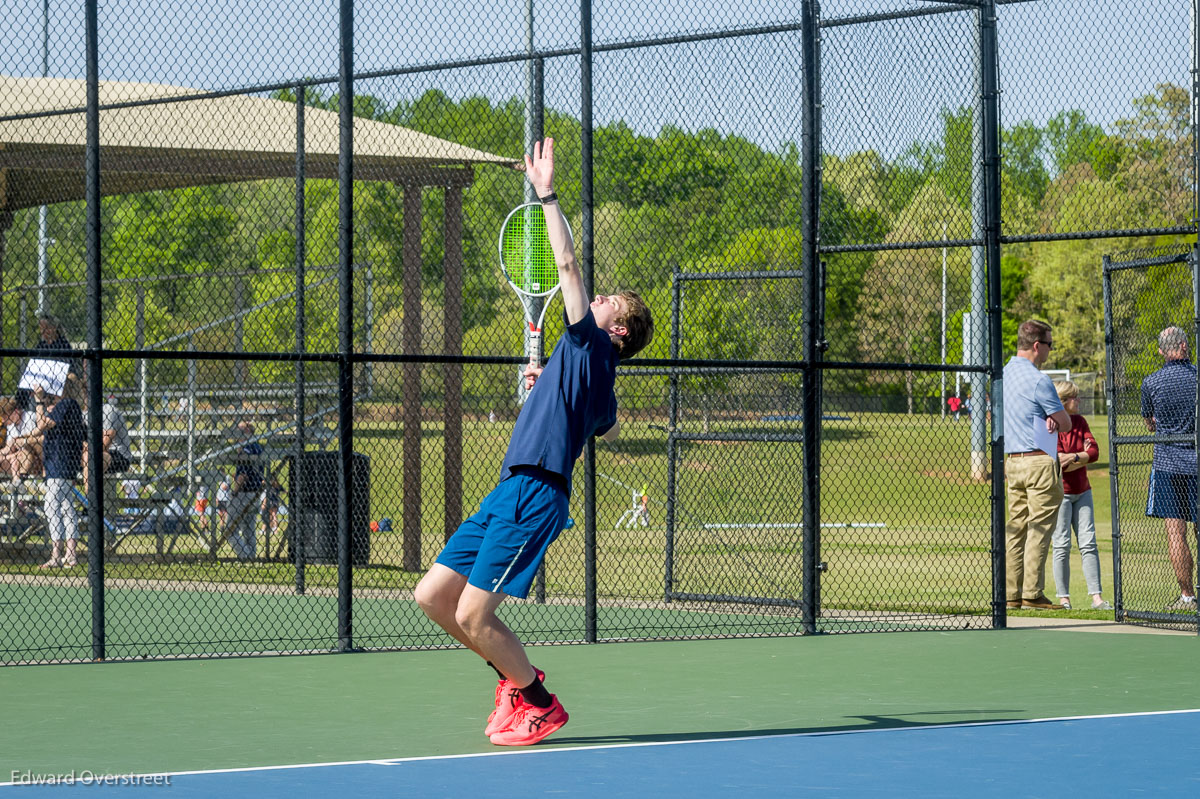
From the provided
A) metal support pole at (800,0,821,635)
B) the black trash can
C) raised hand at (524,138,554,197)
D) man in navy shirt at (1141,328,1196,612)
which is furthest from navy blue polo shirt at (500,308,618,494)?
the black trash can

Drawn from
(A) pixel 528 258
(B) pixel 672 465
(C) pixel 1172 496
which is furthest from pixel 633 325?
(C) pixel 1172 496

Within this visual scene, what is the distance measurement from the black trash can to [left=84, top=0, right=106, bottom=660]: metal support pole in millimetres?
4535

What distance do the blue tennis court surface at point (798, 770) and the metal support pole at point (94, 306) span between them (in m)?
3.17

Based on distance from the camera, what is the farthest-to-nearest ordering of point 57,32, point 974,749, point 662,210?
point 662,210 < point 57,32 < point 974,749

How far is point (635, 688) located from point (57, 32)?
185 inches

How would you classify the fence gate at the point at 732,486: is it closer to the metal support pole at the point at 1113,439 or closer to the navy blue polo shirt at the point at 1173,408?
the metal support pole at the point at 1113,439

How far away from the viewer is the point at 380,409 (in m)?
15.9

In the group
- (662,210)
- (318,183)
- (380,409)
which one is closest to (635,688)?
(662,210)

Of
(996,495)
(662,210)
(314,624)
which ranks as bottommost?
(314,624)

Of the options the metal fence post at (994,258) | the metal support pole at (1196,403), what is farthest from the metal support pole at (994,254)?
the metal support pole at (1196,403)

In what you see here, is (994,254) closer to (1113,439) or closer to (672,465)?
(1113,439)

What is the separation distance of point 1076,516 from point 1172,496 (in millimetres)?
1360

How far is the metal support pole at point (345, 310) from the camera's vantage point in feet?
31.5

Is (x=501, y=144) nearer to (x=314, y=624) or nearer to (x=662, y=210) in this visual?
(x=662, y=210)
